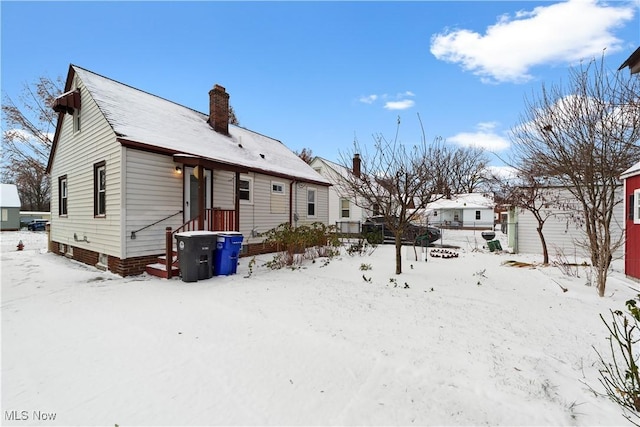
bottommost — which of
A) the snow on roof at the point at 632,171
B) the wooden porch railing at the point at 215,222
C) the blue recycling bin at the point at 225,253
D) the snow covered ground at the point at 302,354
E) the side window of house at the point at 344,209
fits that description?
the snow covered ground at the point at 302,354

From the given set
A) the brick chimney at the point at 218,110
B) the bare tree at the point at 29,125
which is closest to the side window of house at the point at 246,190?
the brick chimney at the point at 218,110

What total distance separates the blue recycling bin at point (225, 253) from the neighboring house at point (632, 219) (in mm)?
9942

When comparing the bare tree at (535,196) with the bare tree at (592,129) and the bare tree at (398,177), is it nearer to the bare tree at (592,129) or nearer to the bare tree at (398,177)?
the bare tree at (592,129)

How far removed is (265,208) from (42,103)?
21.3 metres

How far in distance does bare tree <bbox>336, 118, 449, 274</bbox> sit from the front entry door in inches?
178

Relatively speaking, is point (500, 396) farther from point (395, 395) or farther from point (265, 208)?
point (265, 208)

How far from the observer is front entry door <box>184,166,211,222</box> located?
329 inches

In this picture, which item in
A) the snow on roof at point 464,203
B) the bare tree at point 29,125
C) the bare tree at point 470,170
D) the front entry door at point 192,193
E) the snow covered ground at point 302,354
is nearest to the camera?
the snow covered ground at point 302,354

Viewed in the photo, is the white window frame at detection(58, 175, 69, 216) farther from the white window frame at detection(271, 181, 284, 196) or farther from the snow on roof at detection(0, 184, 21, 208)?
the snow on roof at detection(0, 184, 21, 208)

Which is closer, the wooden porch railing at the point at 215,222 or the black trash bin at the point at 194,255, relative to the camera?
the black trash bin at the point at 194,255

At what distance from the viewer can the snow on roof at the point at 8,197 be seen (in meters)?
24.4

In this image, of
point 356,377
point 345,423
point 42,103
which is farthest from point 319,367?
point 42,103

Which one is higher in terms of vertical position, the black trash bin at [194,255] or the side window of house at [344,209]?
the side window of house at [344,209]

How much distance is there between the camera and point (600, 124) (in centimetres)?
649
